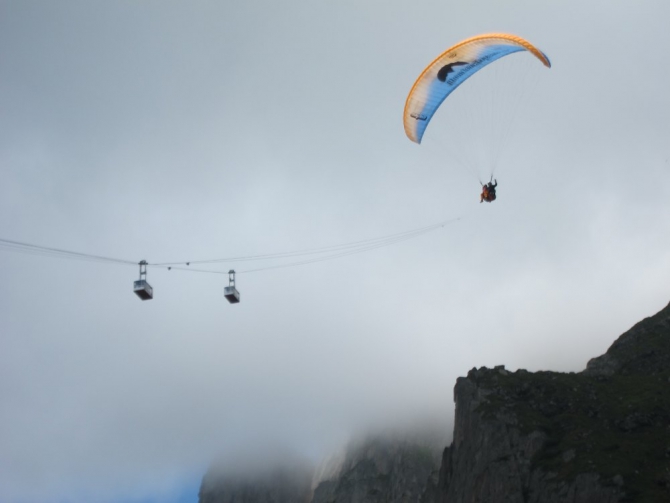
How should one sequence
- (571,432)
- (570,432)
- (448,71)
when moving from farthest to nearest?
(570,432) → (571,432) → (448,71)

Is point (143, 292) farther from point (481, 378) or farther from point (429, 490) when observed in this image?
point (429, 490)

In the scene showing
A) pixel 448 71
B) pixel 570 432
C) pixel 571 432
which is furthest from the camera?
pixel 570 432

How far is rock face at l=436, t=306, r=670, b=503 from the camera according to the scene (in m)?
92.9

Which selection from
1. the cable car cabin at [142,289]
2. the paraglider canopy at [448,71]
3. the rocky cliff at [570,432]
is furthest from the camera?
the rocky cliff at [570,432]

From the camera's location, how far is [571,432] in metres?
104

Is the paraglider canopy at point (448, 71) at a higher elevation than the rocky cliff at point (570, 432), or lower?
higher

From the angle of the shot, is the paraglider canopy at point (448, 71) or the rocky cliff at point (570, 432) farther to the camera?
the rocky cliff at point (570, 432)

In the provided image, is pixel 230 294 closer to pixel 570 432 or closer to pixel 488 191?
pixel 488 191

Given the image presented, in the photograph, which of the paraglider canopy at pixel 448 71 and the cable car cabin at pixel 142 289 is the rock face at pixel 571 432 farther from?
the cable car cabin at pixel 142 289

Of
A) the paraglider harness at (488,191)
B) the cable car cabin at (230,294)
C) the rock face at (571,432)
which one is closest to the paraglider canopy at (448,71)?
the paraglider harness at (488,191)

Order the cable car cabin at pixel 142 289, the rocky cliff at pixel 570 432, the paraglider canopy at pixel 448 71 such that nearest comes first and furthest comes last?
1. the cable car cabin at pixel 142 289
2. the paraglider canopy at pixel 448 71
3. the rocky cliff at pixel 570 432

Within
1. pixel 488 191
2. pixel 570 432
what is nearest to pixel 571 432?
pixel 570 432

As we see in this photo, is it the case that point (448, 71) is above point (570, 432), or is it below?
above

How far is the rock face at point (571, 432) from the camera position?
92875 mm
